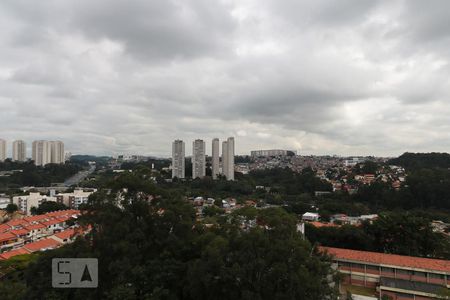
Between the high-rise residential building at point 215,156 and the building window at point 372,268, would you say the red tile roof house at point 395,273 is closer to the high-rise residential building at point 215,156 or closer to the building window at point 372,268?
the building window at point 372,268

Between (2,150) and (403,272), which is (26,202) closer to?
(403,272)

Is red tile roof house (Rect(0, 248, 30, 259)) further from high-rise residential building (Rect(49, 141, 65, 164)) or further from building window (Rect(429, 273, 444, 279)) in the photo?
high-rise residential building (Rect(49, 141, 65, 164))

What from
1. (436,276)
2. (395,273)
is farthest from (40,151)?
(436,276)

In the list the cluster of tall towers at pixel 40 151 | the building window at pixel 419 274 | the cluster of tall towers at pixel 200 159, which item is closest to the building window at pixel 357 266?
the building window at pixel 419 274

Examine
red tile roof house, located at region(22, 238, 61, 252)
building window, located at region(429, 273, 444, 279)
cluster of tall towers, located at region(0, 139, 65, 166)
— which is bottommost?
red tile roof house, located at region(22, 238, 61, 252)

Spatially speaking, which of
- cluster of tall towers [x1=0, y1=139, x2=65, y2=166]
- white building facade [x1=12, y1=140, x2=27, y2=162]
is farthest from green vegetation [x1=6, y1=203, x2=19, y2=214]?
white building facade [x1=12, y1=140, x2=27, y2=162]

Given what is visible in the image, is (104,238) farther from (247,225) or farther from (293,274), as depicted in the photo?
(293,274)
